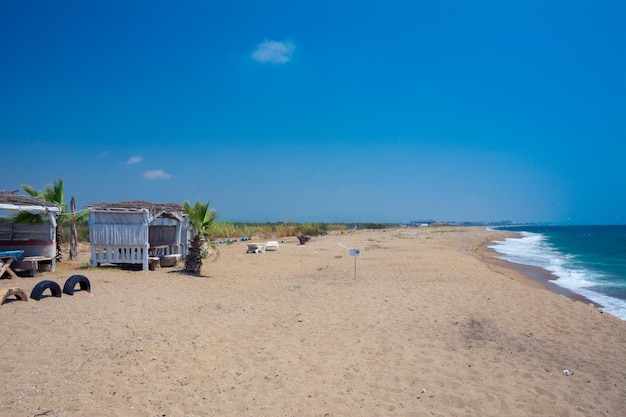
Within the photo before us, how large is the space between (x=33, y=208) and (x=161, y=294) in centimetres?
536

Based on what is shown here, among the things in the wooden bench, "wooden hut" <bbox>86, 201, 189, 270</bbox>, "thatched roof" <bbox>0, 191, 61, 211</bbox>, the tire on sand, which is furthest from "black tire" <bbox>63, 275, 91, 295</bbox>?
the wooden bench

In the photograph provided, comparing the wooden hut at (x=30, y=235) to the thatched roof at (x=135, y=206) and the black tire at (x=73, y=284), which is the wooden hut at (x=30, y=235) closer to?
the thatched roof at (x=135, y=206)

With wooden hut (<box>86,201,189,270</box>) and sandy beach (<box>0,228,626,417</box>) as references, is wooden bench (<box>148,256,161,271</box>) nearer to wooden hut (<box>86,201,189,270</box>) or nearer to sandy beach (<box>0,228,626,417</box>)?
wooden hut (<box>86,201,189,270</box>)

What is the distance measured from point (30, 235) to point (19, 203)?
2.25m

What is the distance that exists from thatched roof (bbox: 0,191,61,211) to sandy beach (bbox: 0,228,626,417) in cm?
207

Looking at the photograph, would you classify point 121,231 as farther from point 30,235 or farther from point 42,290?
point 42,290

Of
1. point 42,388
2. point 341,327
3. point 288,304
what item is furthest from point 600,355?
point 42,388

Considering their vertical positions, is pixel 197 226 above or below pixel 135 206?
below

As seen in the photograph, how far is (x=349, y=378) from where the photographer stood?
5.47m

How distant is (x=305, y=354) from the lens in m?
6.27

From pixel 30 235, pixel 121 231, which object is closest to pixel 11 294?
pixel 121 231

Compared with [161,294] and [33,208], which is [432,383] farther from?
[33,208]

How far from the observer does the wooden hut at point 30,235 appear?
40.0 feet

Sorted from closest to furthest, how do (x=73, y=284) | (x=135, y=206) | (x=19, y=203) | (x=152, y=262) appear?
(x=73, y=284)
(x=19, y=203)
(x=135, y=206)
(x=152, y=262)
